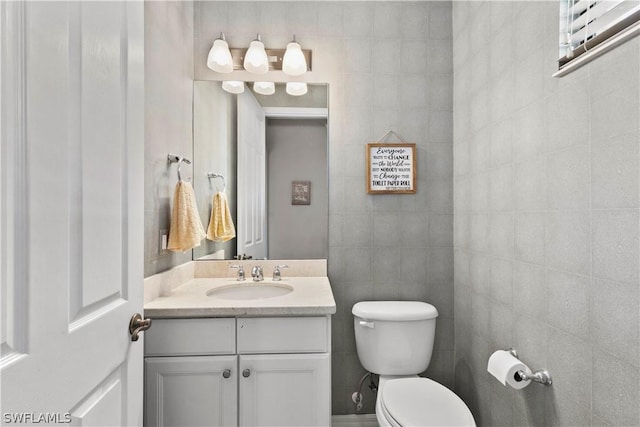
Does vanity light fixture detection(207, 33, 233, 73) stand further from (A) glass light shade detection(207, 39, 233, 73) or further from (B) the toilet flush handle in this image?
(B) the toilet flush handle

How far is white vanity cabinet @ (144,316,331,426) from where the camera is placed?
1301 mm

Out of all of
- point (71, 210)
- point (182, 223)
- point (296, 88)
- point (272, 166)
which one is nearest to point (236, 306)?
point (182, 223)

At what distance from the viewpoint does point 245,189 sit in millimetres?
1918

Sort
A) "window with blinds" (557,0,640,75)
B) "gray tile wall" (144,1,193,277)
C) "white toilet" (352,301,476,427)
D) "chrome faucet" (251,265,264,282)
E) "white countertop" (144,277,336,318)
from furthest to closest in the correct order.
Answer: "chrome faucet" (251,265,264,282)
"white toilet" (352,301,476,427)
"gray tile wall" (144,1,193,277)
"white countertop" (144,277,336,318)
"window with blinds" (557,0,640,75)

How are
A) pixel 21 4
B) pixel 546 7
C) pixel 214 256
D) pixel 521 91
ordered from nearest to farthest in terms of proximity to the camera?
pixel 21 4, pixel 546 7, pixel 521 91, pixel 214 256

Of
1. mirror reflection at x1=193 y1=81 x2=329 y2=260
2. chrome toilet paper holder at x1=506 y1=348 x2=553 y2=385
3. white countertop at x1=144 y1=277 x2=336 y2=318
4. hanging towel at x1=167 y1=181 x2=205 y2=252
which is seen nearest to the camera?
chrome toilet paper holder at x1=506 y1=348 x2=553 y2=385

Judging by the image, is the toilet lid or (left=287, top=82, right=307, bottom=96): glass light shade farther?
(left=287, top=82, right=307, bottom=96): glass light shade

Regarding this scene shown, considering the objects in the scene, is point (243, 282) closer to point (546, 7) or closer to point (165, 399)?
point (165, 399)

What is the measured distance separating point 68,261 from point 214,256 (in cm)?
126

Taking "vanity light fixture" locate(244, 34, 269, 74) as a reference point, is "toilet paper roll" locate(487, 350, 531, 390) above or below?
below

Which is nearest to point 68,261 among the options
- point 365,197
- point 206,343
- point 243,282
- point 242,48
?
point 206,343

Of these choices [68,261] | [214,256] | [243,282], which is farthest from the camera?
[214,256]

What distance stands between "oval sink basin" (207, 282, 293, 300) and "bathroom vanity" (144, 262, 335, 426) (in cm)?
36

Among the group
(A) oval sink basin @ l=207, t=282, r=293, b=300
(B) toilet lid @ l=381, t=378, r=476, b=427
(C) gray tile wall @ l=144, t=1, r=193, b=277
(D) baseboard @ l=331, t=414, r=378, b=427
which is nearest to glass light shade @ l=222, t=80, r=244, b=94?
(C) gray tile wall @ l=144, t=1, r=193, b=277
